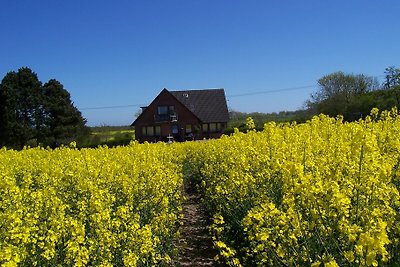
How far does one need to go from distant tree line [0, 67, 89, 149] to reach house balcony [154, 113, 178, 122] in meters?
8.02

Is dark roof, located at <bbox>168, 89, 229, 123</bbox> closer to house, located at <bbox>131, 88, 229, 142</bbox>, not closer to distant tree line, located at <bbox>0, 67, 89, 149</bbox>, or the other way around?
house, located at <bbox>131, 88, 229, 142</bbox>

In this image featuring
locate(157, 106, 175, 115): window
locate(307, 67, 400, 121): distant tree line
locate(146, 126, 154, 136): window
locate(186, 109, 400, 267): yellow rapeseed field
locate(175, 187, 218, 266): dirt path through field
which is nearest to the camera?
locate(186, 109, 400, 267): yellow rapeseed field

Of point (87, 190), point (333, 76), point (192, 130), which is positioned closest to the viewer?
point (87, 190)

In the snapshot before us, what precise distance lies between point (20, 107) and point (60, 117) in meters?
3.38

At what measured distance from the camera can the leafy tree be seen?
4075 cm

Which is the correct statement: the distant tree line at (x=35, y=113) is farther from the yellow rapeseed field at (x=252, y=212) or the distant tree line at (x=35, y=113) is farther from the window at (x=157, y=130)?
the yellow rapeseed field at (x=252, y=212)

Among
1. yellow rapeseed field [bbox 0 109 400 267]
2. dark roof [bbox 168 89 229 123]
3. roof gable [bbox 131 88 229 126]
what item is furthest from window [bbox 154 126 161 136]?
yellow rapeseed field [bbox 0 109 400 267]

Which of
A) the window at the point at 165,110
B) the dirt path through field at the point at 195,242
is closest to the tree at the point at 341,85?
the window at the point at 165,110

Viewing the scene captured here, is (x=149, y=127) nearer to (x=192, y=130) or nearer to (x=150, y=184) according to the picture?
(x=192, y=130)

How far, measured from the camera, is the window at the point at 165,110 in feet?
159

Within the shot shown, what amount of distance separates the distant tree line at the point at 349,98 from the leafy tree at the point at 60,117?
45.3 feet

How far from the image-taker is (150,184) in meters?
7.73

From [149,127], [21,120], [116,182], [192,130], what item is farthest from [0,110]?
[116,182]

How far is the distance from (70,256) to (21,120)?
38094 millimetres
